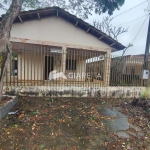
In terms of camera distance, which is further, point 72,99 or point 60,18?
point 60,18

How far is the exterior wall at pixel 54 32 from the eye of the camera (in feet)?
20.1

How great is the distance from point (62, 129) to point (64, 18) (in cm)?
601

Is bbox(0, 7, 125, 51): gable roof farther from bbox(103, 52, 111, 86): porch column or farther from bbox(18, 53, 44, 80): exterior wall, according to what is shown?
bbox(18, 53, 44, 80): exterior wall

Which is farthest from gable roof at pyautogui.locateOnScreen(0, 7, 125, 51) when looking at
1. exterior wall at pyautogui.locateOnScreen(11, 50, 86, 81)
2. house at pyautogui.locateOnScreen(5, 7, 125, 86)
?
exterior wall at pyautogui.locateOnScreen(11, 50, 86, 81)

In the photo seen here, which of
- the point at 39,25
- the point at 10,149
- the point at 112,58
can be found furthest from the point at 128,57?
the point at 10,149

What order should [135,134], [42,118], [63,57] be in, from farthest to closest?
[63,57] → [42,118] → [135,134]

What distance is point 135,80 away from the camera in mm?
7070

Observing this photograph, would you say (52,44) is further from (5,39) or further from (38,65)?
(5,39)

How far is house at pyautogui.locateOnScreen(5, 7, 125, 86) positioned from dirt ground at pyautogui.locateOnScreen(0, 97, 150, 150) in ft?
4.89

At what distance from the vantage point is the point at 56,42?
6574 millimetres

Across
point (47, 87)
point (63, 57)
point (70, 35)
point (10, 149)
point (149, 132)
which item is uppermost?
point (70, 35)

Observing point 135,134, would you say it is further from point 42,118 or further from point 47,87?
point 47,87

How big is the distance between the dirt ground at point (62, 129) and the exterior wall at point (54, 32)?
3529mm

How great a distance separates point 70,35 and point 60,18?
44.0 inches
